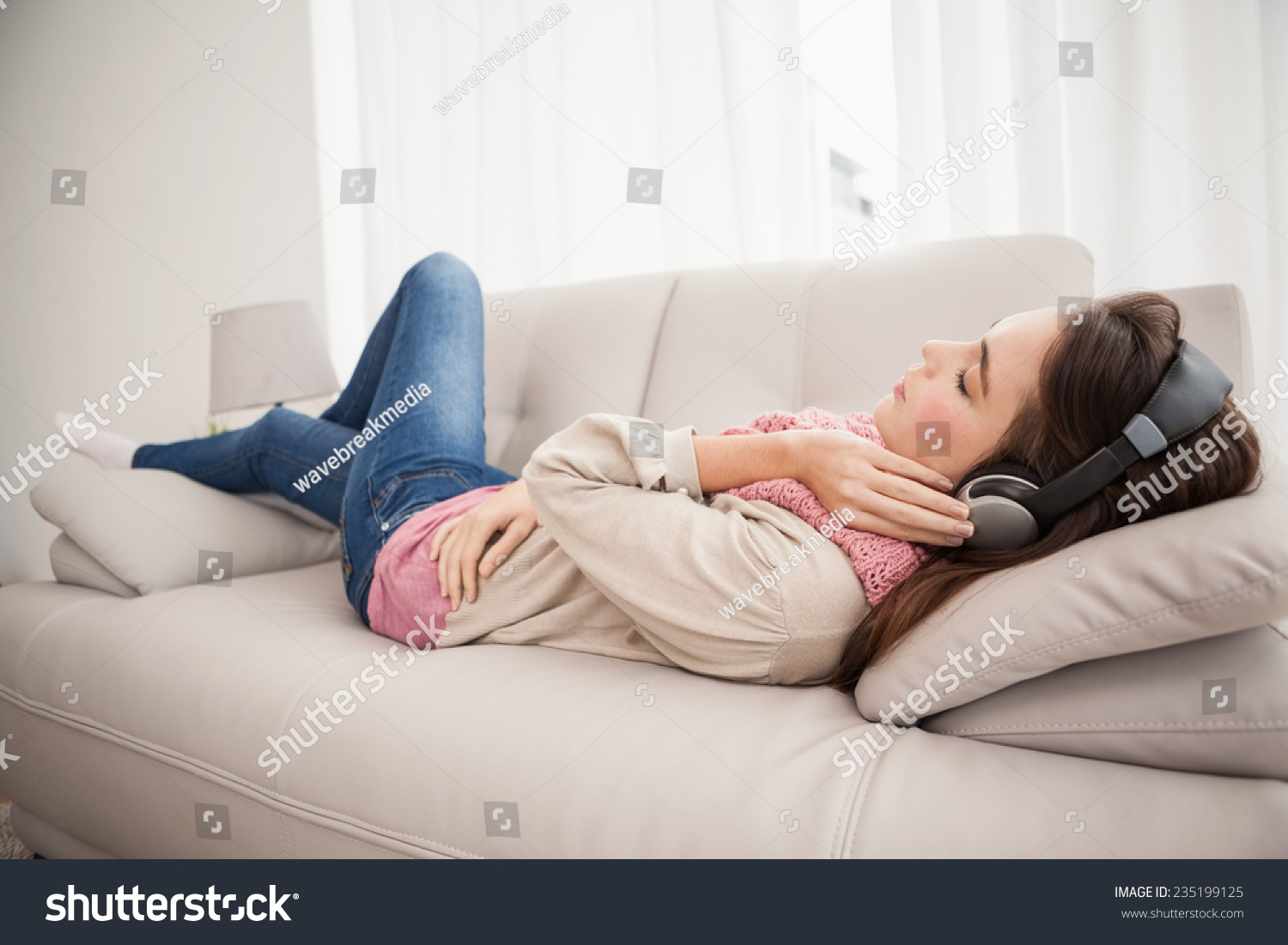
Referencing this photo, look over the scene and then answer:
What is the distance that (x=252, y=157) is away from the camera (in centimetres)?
282

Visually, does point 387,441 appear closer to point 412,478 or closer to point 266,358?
point 412,478

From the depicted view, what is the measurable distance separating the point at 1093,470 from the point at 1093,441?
5cm

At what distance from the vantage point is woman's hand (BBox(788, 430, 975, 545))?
74 cm

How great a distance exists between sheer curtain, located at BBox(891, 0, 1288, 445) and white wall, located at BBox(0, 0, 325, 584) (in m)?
2.19

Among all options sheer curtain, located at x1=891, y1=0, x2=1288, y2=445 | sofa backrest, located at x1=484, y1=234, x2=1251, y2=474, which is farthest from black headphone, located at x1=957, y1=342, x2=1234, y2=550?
sheer curtain, located at x1=891, y1=0, x2=1288, y2=445

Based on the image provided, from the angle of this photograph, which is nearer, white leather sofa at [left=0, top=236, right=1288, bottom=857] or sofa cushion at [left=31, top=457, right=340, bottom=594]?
white leather sofa at [left=0, top=236, right=1288, bottom=857]

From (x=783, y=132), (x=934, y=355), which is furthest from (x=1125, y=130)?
(x=934, y=355)

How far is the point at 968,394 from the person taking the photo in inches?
31.1

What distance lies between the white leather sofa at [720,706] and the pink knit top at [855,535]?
0.08 m

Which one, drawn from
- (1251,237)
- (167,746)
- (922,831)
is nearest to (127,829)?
(167,746)

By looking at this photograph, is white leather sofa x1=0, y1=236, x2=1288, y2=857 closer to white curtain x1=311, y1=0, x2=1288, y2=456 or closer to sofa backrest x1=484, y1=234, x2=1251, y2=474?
sofa backrest x1=484, y1=234, x2=1251, y2=474

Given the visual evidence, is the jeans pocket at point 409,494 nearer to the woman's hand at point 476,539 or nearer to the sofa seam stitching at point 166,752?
the woman's hand at point 476,539

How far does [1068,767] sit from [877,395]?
0.67 meters

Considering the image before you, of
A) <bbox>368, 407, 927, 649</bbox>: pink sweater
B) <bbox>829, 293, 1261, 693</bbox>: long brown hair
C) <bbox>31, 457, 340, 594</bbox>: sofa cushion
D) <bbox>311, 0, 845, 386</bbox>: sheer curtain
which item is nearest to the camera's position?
<bbox>829, 293, 1261, 693</bbox>: long brown hair
